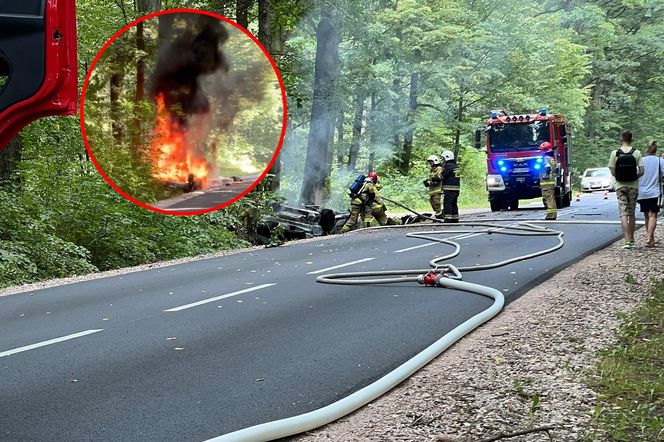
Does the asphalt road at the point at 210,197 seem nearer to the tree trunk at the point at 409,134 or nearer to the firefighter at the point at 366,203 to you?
the firefighter at the point at 366,203

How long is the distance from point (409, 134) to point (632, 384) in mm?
33437

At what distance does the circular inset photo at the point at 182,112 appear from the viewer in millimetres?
3521

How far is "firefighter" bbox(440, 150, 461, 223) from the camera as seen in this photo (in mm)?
19984

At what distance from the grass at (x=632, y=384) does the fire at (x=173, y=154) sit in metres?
2.43

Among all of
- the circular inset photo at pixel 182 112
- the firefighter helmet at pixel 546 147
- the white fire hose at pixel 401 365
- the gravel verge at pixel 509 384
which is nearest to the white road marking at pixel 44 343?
the white fire hose at pixel 401 365

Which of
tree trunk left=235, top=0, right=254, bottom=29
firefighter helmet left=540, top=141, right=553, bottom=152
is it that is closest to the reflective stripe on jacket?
firefighter helmet left=540, top=141, right=553, bottom=152

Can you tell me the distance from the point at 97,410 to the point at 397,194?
32119 mm

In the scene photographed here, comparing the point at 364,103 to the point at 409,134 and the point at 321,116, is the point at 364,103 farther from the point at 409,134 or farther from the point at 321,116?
the point at 321,116

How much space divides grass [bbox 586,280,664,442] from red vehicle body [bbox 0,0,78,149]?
3.14 metres

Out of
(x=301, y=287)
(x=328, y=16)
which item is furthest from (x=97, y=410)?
(x=328, y=16)

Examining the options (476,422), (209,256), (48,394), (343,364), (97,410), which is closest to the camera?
(476,422)

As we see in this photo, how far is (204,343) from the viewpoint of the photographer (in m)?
6.96

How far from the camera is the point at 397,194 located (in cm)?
3672

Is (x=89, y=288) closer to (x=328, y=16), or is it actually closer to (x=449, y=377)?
(x=449, y=377)
